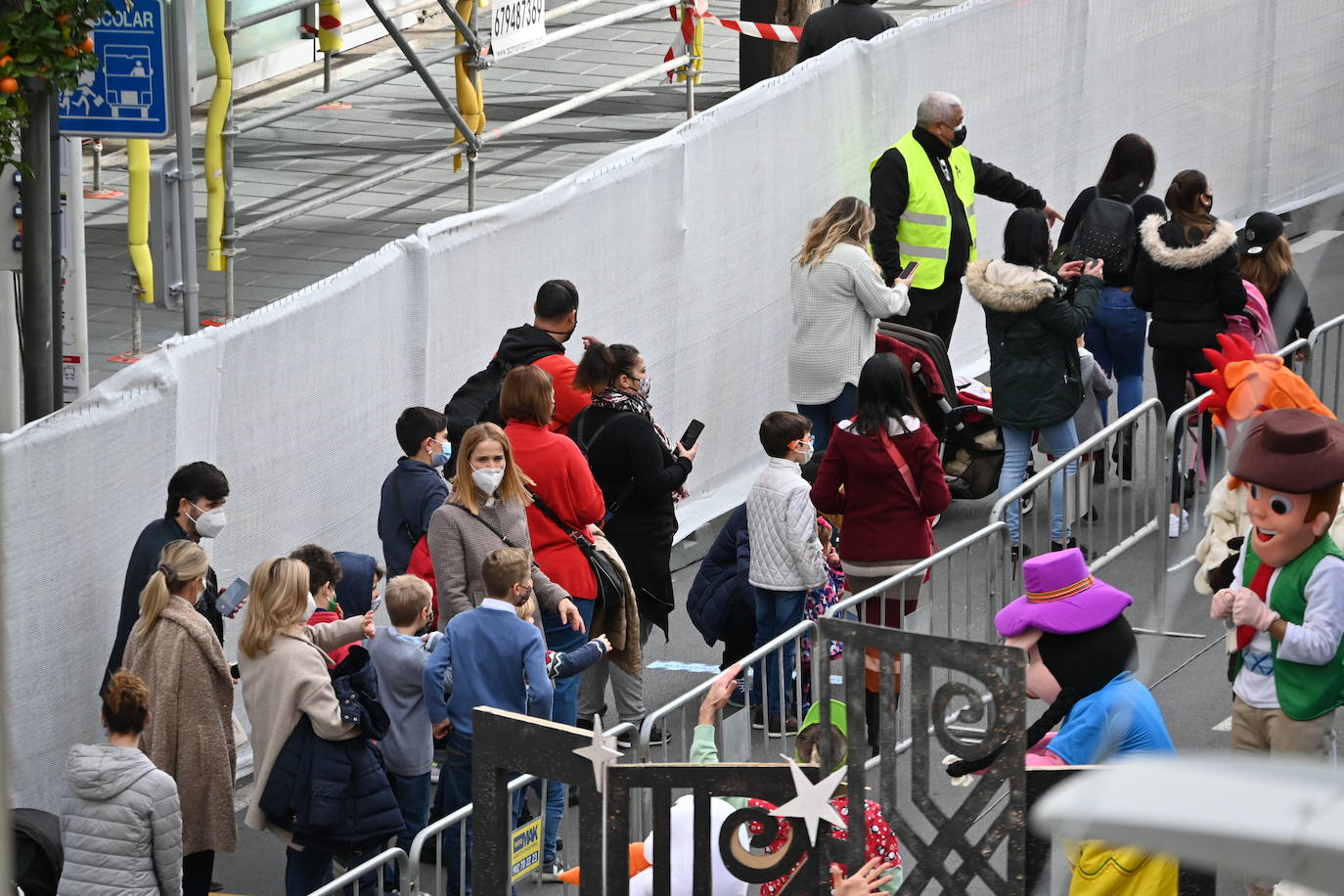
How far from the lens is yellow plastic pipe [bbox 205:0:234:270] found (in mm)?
9812

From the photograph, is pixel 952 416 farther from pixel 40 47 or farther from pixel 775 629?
pixel 40 47

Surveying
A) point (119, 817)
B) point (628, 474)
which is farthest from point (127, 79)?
point (119, 817)

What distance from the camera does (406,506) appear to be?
24.4ft

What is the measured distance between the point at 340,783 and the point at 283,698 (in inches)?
12.6

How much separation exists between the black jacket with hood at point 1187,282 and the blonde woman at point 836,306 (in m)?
1.15

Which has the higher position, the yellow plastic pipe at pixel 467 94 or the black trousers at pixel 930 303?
the yellow plastic pipe at pixel 467 94

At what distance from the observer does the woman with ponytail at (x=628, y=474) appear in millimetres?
7566

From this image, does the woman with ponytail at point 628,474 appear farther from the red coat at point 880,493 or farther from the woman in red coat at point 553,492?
the red coat at point 880,493

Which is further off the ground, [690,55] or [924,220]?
[690,55]

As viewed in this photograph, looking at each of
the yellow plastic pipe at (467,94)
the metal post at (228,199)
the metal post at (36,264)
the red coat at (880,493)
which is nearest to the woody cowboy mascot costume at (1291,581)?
the red coat at (880,493)

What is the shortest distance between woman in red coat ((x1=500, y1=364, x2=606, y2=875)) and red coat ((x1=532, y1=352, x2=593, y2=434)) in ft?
2.03

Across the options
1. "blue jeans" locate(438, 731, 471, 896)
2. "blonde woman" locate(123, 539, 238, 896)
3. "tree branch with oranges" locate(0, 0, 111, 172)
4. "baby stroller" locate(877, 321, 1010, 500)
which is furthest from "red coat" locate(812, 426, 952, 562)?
"tree branch with oranges" locate(0, 0, 111, 172)

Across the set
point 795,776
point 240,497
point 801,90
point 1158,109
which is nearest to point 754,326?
point 801,90

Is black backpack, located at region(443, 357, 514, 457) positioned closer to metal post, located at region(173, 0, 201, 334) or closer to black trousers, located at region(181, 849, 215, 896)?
metal post, located at region(173, 0, 201, 334)
